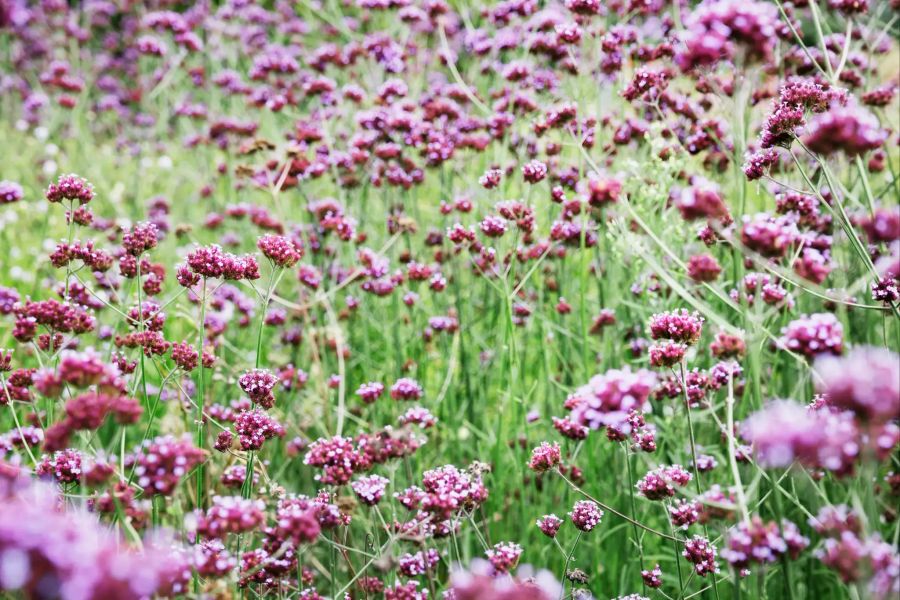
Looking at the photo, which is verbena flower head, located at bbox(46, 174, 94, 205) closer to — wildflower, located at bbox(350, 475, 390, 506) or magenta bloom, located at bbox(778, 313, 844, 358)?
wildflower, located at bbox(350, 475, 390, 506)

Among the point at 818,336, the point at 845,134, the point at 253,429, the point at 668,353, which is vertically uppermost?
the point at 845,134

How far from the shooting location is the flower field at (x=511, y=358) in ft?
5.18

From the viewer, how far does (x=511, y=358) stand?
9.89 feet

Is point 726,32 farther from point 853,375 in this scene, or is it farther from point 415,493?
point 415,493

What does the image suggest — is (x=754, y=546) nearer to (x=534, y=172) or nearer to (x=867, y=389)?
(x=867, y=389)

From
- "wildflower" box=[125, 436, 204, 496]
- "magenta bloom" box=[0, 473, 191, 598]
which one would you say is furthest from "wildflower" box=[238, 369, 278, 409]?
"magenta bloom" box=[0, 473, 191, 598]

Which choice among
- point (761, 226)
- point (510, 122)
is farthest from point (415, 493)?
point (510, 122)

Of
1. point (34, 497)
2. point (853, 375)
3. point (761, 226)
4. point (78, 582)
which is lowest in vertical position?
point (34, 497)

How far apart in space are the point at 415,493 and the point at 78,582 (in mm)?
1221

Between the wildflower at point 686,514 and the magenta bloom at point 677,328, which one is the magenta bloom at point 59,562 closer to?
the magenta bloom at point 677,328

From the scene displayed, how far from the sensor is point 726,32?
173 centimetres

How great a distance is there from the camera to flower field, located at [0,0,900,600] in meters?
1.58

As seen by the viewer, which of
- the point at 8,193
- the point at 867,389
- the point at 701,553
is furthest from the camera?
the point at 8,193

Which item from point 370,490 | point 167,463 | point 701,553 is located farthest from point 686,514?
point 167,463
